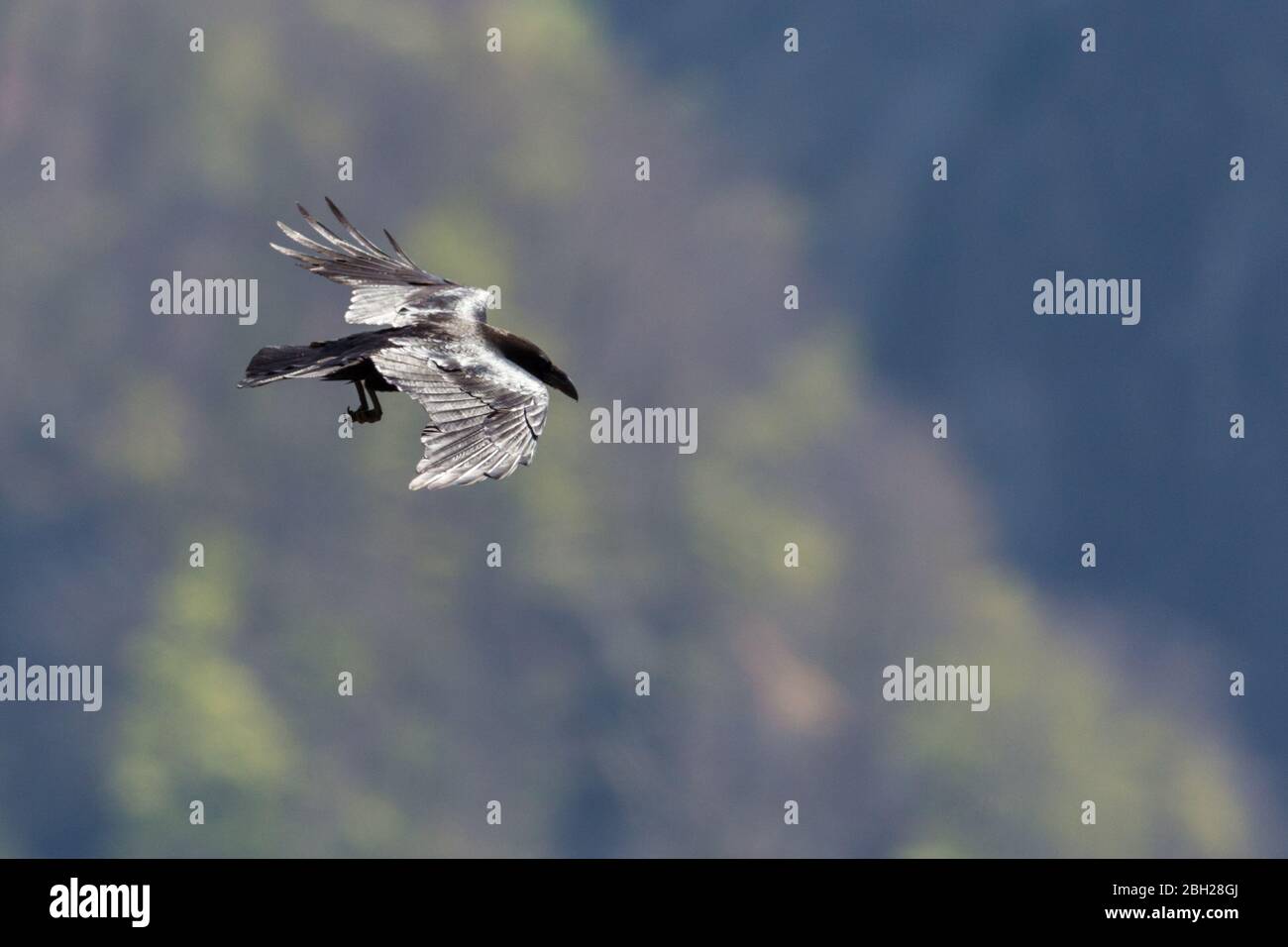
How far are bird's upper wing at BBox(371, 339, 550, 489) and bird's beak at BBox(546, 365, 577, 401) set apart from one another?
2.71 ft

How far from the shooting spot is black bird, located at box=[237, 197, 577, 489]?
16.8m

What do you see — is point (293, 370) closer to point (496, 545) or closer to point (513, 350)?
point (513, 350)

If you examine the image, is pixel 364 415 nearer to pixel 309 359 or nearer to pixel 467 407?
pixel 309 359

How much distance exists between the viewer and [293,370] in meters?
18.7

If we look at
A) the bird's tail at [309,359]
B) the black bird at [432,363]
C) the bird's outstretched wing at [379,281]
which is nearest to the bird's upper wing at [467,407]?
the black bird at [432,363]

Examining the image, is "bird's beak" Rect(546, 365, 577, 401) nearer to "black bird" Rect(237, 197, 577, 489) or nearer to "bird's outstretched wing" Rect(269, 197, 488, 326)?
"black bird" Rect(237, 197, 577, 489)

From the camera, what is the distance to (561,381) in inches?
790

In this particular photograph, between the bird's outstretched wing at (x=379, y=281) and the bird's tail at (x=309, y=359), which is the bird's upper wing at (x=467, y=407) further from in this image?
the bird's outstretched wing at (x=379, y=281)

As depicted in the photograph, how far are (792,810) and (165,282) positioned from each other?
18550 mm

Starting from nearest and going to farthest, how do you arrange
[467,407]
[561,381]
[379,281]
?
1. [467,407]
2. [561,381]
3. [379,281]

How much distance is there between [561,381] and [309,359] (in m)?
2.84

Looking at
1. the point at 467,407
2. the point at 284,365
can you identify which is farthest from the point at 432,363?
the point at 284,365

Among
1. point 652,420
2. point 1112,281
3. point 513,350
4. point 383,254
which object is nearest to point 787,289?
point 652,420

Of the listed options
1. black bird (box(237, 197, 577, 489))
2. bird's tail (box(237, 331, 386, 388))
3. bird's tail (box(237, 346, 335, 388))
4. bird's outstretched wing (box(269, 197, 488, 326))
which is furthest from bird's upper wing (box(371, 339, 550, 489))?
bird's outstretched wing (box(269, 197, 488, 326))
